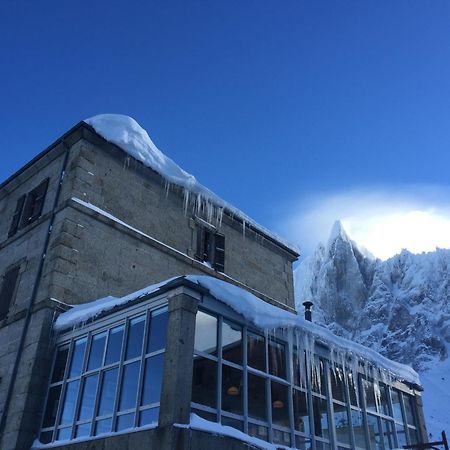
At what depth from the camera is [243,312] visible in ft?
33.0

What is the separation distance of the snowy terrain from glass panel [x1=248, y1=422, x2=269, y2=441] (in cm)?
9657

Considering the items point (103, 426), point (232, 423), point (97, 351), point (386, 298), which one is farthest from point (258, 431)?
point (386, 298)

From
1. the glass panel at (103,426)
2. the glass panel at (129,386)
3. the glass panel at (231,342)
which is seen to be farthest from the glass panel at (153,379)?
the glass panel at (231,342)

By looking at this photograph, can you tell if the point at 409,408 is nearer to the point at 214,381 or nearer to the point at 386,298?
the point at 214,381

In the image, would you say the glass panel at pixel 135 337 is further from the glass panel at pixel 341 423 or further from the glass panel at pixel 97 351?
the glass panel at pixel 341 423

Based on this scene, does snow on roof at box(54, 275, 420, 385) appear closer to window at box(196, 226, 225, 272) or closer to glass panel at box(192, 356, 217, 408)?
glass panel at box(192, 356, 217, 408)

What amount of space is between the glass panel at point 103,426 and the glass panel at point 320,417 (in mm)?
4877

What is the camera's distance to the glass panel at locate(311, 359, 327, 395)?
1166 centimetres

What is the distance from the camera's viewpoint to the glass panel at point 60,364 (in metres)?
11.4

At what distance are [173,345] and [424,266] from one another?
130422 mm

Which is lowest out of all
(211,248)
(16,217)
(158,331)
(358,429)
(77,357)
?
(358,429)

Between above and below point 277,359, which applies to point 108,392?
below

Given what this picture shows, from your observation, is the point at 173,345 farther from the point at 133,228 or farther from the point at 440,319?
the point at 440,319

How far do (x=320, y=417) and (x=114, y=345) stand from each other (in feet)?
17.1
